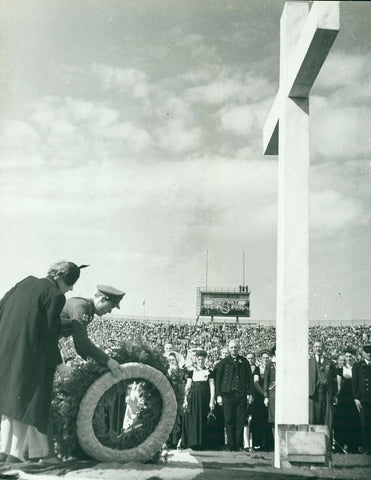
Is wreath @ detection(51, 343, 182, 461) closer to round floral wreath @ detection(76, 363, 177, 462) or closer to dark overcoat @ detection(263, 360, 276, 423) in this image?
round floral wreath @ detection(76, 363, 177, 462)

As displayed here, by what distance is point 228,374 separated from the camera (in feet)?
27.6

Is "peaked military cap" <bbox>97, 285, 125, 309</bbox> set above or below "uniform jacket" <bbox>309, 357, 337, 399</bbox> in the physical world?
above

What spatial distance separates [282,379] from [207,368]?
3407 mm

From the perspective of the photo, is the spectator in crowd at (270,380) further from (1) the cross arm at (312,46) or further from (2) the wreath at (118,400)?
(1) the cross arm at (312,46)

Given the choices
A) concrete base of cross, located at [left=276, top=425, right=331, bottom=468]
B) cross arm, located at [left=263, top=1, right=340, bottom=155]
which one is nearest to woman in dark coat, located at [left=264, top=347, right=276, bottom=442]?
concrete base of cross, located at [left=276, top=425, right=331, bottom=468]

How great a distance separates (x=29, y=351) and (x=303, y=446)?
2605mm

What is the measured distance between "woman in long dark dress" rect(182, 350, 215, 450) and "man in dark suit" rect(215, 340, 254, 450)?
25 cm

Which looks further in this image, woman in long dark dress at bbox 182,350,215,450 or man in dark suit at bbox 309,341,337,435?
woman in long dark dress at bbox 182,350,215,450

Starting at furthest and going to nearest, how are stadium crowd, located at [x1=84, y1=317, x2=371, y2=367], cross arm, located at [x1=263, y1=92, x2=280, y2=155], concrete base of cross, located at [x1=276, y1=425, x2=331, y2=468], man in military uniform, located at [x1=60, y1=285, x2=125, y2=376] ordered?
stadium crowd, located at [x1=84, y1=317, x2=371, y2=367]
cross arm, located at [x1=263, y1=92, x2=280, y2=155]
man in military uniform, located at [x1=60, y1=285, x2=125, y2=376]
concrete base of cross, located at [x1=276, y1=425, x2=331, y2=468]

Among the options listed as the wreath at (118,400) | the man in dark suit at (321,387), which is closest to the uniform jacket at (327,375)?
the man in dark suit at (321,387)

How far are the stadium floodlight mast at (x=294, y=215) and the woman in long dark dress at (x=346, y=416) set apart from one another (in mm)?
3397

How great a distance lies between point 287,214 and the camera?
576 centimetres

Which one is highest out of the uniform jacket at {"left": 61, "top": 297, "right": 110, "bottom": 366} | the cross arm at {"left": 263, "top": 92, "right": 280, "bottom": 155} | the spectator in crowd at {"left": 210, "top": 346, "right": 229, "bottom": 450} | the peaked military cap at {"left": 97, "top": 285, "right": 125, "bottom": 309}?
the cross arm at {"left": 263, "top": 92, "right": 280, "bottom": 155}

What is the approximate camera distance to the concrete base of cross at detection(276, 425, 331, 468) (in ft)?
17.6
